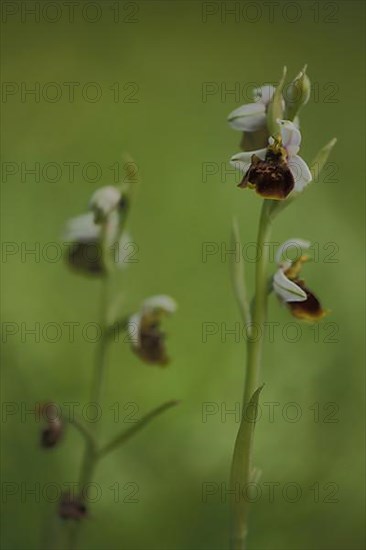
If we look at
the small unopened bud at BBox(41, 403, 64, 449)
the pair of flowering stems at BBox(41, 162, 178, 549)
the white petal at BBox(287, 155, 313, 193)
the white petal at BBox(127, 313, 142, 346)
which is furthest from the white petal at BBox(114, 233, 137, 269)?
the white petal at BBox(287, 155, 313, 193)

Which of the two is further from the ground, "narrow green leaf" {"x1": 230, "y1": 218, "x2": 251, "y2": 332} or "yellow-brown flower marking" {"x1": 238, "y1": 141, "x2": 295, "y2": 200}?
"yellow-brown flower marking" {"x1": 238, "y1": 141, "x2": 295, "y2": 200}

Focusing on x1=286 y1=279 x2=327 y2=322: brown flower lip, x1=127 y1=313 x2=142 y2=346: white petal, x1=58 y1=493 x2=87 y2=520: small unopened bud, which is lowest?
x1=58 y1=493 x2=87 y2=520: small unopened bud

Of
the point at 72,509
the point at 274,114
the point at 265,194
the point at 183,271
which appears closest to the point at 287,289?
the point at 265,194

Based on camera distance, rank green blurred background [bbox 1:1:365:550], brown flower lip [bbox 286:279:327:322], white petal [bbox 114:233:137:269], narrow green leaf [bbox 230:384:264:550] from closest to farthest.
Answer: narrow green leaf [bbox 230:384:264:550], brown flower lip [bbox 286:279:327:322], white petal [bbox 114:233:137:269], green blurred background [bbox 1:1:365:550]

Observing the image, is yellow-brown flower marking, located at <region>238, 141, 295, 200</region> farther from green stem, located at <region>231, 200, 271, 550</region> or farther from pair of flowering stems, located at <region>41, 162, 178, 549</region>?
pair of flowering stems, located at <region>41, 162, 178, 549</region>

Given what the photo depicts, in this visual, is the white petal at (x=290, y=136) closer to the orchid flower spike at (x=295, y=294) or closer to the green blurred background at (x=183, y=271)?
the orchid flower spike at (x=295, y=294)

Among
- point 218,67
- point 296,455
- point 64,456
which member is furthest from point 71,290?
point 218,67

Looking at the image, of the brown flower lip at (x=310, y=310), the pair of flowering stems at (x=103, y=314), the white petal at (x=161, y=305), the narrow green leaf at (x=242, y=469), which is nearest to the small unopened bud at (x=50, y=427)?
the pair of flowering stems at (x=103, y=314)
